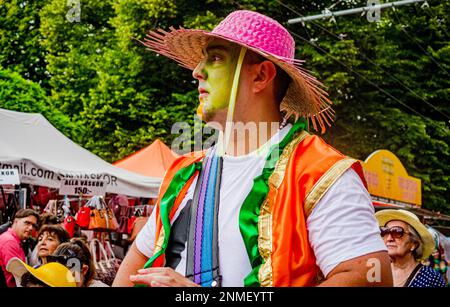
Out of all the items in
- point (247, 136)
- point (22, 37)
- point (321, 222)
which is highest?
point (22, 37)

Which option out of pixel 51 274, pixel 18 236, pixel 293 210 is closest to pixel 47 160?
pixel 18 236

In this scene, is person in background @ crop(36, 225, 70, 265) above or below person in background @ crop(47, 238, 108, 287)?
below

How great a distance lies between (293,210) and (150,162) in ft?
33.3

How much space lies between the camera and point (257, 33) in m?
2.01

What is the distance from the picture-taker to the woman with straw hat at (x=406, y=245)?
500 centimetres

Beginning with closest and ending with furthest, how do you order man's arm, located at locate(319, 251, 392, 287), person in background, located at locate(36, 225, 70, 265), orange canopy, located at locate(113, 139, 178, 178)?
man's arm, located at locate(319, 251, 392, 287) < person in background, located at locate(36, 225, 70, 265) < orange canopy, located at locate(113, 139, 178, 178)

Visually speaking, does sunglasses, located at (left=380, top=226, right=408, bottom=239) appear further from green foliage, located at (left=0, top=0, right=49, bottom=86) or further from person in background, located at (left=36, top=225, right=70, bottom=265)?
green foliage, located at (left=0, top=0, right=49, bottom=86)

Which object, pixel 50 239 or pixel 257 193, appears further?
pixel 50 239

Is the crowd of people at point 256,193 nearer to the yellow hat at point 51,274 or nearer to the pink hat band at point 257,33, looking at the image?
the pink hat band at point 257,33

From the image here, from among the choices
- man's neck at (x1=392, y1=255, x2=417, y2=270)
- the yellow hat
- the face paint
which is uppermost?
the face paint

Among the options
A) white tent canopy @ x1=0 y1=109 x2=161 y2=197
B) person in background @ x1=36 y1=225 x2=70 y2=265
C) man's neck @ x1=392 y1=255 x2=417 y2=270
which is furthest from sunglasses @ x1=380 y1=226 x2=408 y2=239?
white tent canopy @ x1=0 y1=109 x2=161 y2=197

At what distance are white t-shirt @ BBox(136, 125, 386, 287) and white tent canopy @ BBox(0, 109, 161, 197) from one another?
5848mm

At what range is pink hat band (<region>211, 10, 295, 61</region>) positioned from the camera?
198cm

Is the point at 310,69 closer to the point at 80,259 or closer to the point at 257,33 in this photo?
the point at 80,259
